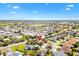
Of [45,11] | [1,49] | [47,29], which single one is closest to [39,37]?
[47,29]

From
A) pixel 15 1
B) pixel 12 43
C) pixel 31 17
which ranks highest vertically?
pixel 15 1

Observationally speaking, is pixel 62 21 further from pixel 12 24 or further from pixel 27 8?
pixel 12 24

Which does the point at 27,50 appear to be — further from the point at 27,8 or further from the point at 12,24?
the point at 27,8

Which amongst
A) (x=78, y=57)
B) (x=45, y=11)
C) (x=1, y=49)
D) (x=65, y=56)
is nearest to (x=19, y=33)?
(x=1, y=49)

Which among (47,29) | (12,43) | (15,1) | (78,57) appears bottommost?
(78,57)

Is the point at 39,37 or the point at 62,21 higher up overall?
the point at 62,21

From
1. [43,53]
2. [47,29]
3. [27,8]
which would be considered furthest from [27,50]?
[27,8]

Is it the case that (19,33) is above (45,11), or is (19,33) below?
below
